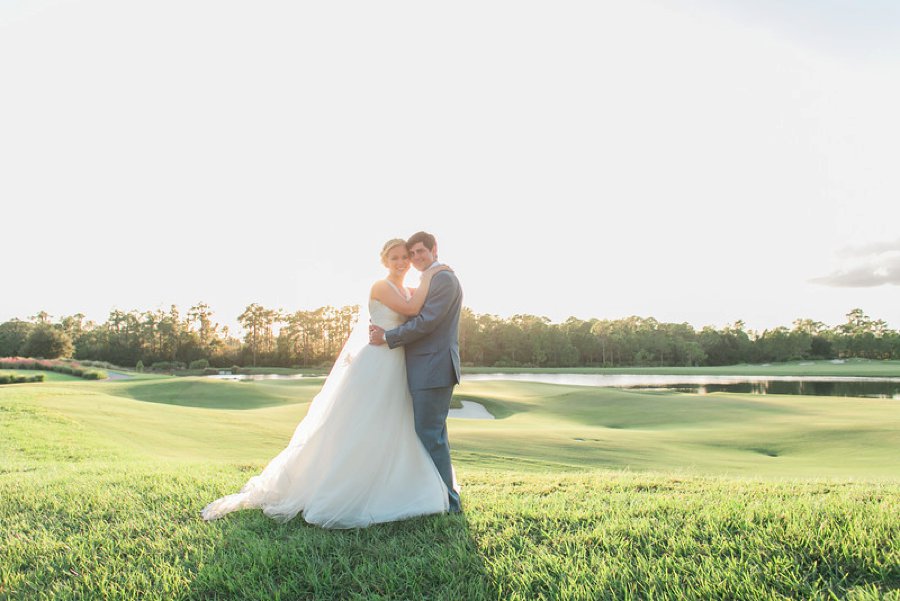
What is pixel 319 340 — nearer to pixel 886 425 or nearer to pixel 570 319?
pixel 570 319

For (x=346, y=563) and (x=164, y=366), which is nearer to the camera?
(x=346, y=563)

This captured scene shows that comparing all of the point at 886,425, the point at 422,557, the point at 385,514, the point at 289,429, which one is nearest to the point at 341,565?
the point at 422,557

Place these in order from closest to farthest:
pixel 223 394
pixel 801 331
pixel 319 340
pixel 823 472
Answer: pixel 823 472
pixel 223 394
pixel 319 340
pixel 801 331

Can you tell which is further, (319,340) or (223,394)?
(319,340)

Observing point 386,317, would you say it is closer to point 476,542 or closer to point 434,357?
point 434,357

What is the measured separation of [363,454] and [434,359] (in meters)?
0.88

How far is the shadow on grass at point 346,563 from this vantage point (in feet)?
9.33

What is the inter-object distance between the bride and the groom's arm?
12 centimetres

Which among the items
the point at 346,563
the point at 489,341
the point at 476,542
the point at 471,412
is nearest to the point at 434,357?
the point at 476,542

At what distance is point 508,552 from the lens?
10.5 feet

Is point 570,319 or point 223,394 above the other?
point 570,319

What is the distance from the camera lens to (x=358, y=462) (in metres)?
3.95

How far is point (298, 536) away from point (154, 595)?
91cm

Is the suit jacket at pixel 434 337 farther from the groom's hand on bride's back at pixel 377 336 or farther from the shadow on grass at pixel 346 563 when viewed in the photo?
the shadow on grass at pixel 346 563
